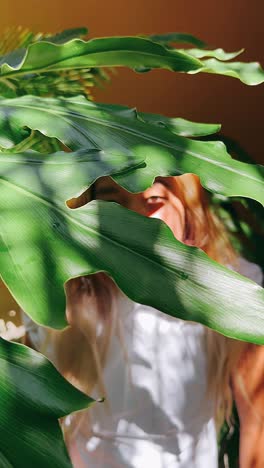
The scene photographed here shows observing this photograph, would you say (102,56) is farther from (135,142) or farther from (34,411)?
(34,411)

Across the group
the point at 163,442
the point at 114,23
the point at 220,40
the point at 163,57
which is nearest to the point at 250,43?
the point at 220,40

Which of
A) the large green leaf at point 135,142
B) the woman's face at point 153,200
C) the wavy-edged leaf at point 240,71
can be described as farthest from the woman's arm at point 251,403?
the large green leaf at point 135,142

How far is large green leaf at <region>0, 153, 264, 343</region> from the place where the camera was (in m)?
0.51

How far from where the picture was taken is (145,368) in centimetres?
145

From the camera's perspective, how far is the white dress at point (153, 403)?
1.41 m

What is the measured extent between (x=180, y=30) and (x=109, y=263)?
1675 millimetres

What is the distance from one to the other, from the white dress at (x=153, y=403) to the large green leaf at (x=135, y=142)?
0.71 m

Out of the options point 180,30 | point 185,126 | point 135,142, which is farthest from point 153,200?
point 180,30

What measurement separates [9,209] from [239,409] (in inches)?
39.1

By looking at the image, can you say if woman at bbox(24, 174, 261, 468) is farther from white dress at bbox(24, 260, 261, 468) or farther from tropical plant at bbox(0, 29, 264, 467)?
tropical plant at bbox(0, 29, 264, 467)

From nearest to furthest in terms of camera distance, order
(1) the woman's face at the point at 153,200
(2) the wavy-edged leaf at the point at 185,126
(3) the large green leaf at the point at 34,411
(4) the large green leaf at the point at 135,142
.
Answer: (3) the large green leaf at the point at 34,411
(4) the large green leaf at the point at 135,142
(2) the wavy-edged leaf at the point at 185,126
(1) the woman's face at the point at 153,200

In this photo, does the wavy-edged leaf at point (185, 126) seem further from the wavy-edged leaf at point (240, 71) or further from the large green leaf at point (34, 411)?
the large green leaf at point (34, 411)

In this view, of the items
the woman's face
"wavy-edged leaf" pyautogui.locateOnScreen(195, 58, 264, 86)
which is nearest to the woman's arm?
the woman's face

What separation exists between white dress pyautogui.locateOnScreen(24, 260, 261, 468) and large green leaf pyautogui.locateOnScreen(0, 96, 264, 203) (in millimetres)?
714
